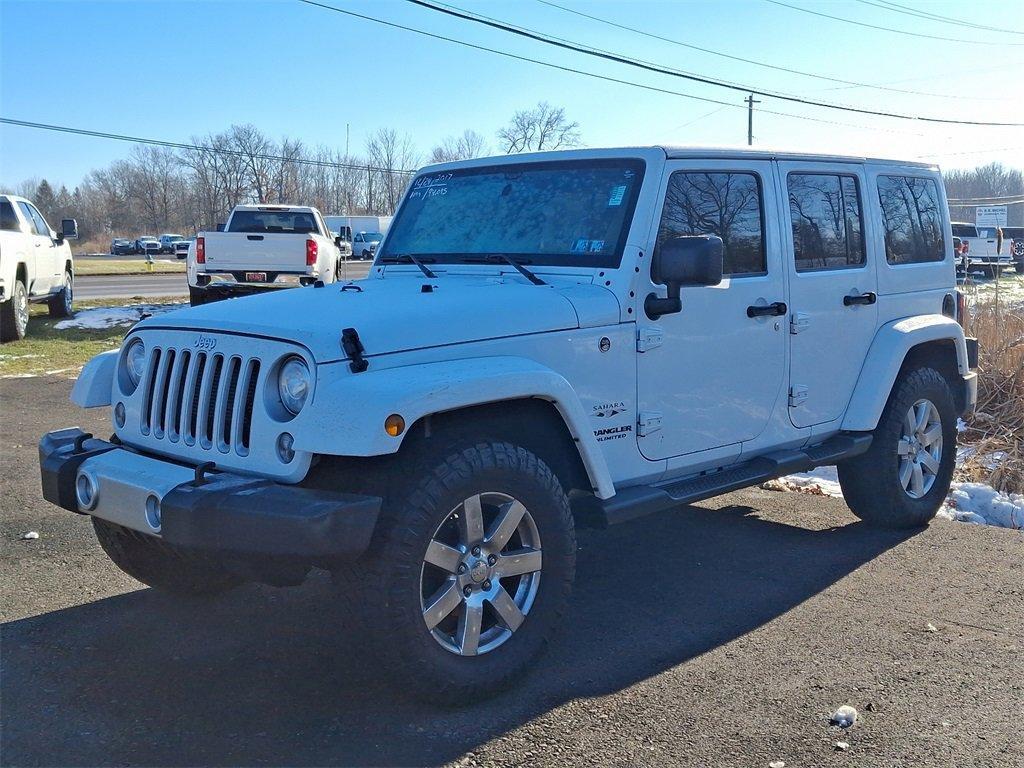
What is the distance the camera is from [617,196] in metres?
4.48

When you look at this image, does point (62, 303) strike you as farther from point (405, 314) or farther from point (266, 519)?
point (266, 519)

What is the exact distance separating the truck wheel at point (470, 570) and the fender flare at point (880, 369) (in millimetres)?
2368

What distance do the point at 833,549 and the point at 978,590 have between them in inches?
32.6

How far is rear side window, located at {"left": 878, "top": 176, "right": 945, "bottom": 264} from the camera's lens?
5.90m

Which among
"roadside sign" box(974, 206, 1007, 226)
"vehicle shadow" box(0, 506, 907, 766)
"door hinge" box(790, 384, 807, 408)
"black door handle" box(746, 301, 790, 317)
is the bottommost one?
"vehicle shadow" box(0, 506, 907, 766)

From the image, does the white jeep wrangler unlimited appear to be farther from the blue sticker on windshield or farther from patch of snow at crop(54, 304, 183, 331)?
patch of snow at crop(54, 304, 183, 331)

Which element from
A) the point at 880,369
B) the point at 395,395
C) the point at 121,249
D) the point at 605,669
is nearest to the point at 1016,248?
→ the point at 880,369

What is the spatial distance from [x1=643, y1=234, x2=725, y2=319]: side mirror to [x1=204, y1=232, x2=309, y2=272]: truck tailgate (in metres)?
12.4

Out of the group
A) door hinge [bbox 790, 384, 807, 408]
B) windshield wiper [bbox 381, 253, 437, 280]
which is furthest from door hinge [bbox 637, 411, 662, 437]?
windshield wiper [bbox 381, 253, 437, 280]

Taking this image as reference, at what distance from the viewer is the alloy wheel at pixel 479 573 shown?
3.56m

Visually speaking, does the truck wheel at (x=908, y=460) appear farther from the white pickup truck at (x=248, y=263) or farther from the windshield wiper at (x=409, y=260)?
the white pickup truck at (x=248, y=263)

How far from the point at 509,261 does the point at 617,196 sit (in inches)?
22.0

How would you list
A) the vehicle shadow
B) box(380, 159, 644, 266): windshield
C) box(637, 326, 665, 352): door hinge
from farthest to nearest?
box(380, 159, 644, 266): windshield
box(637, 326, 665, 352): door hinge
the vehicle shadow

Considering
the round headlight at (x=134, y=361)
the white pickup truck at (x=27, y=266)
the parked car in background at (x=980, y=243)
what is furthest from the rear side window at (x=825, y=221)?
the parked car in background at (x=980, y=243)
